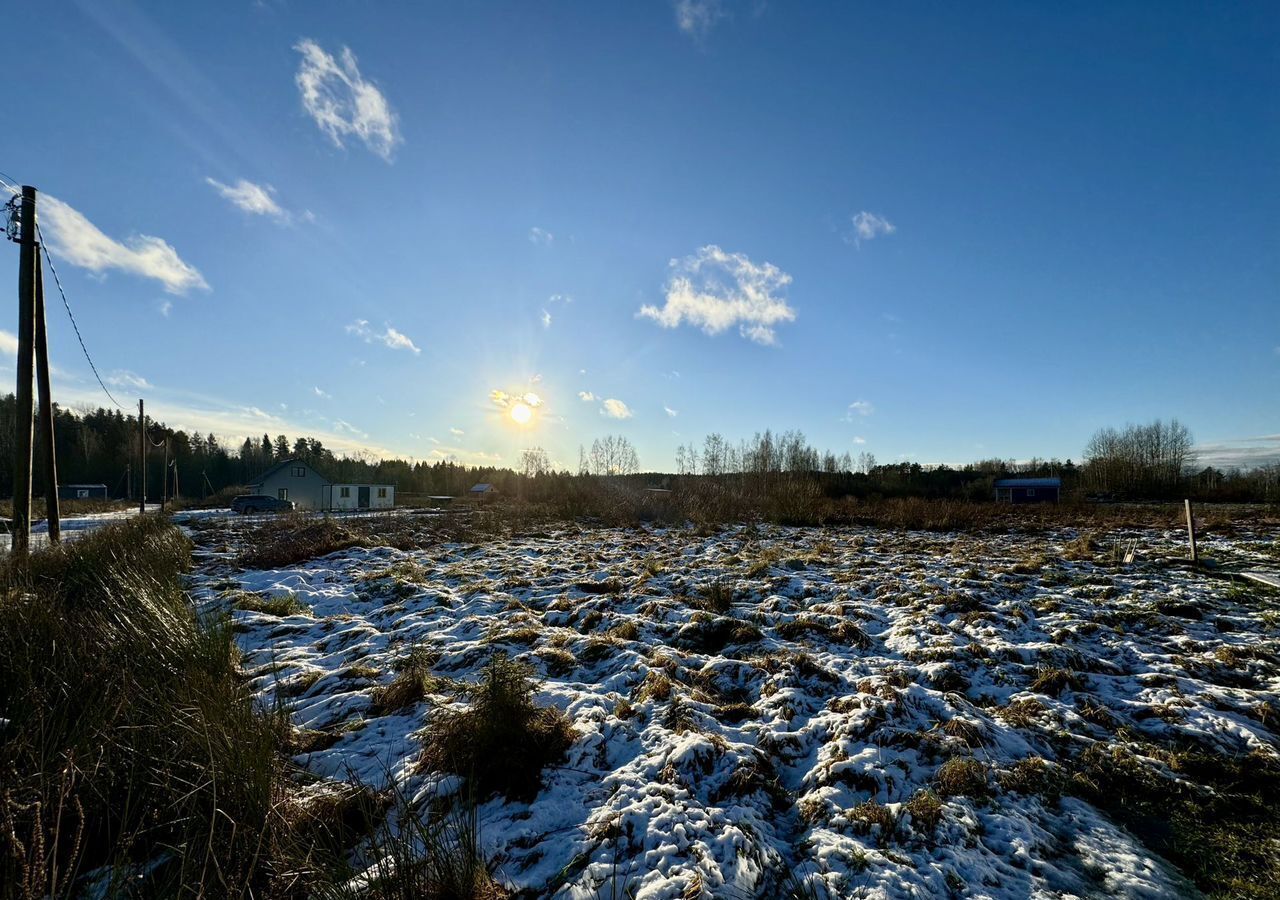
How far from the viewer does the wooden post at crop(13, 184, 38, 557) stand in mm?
9828

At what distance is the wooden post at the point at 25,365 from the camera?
387 inches

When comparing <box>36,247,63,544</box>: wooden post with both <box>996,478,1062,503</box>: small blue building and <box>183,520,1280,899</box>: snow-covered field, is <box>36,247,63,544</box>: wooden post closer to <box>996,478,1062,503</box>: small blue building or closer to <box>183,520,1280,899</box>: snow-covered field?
<box>183,520,1280,899</box>: snow-covered field

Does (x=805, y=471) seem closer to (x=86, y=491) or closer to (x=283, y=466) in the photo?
(x=283, y=466)

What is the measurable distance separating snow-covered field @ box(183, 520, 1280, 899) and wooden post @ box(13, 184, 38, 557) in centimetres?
334

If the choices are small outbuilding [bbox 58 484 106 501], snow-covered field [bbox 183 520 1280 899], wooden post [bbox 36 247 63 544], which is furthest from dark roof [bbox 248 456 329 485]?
snow-covered field [bbox 183 520 1280 899]

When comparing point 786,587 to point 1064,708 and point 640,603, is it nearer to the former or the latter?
point 640,603

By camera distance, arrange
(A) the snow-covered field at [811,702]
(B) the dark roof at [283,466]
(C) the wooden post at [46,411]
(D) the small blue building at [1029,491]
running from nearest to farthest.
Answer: (A) the snow-covered field at [811,702], (C) the wooden post at [46,411], (D) the small blue building at [1029,491], (B) the dark roof at [283,466]

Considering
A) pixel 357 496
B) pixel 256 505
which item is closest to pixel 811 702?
pixel 256 505

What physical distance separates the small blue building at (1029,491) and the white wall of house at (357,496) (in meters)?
62.7

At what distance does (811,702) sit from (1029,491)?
196 feet

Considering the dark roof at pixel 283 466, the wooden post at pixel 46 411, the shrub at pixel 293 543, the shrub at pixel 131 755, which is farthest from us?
the dark roof at pixel 283 466

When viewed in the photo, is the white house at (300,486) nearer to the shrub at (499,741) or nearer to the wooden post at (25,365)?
the wooden post at (25,365)

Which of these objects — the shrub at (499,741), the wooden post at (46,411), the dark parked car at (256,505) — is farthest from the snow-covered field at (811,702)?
the dark parked car at (256,505)

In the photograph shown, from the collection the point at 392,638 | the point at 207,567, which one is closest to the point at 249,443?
the point at 207,567
